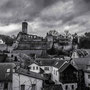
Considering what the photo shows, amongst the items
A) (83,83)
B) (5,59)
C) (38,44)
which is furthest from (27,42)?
(83,83)

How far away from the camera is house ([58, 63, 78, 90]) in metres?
30.2

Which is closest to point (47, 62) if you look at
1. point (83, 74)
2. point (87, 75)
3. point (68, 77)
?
point (68, 77)

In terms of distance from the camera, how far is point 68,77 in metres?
30.9

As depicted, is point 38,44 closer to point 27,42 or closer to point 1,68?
point 27,42

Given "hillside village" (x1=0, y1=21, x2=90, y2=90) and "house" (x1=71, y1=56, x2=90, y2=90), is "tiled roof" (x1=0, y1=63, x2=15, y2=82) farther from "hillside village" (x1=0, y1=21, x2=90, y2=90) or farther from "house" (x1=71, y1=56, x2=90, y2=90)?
"house" (x1=71, y1=56, x2=90, y2=90)

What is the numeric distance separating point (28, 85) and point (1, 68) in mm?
6307

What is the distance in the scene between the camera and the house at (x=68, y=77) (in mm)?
30156

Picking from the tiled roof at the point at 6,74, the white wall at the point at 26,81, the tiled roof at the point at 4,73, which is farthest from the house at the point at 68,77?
the tiled roof at the point at 4,73

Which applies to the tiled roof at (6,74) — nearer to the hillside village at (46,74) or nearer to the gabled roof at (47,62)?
the hillside village at (46,74)

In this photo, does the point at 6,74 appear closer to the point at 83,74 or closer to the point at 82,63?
the point at 83,74

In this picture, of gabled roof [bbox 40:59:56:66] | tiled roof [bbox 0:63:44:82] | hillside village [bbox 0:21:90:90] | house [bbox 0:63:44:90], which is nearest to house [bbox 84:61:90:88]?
hillside village [bbox 0:21:90:90]

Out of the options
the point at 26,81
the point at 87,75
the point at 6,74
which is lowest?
the point at 87,75

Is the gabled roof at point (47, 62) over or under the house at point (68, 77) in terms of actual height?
over

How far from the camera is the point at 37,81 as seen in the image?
2092 cm
